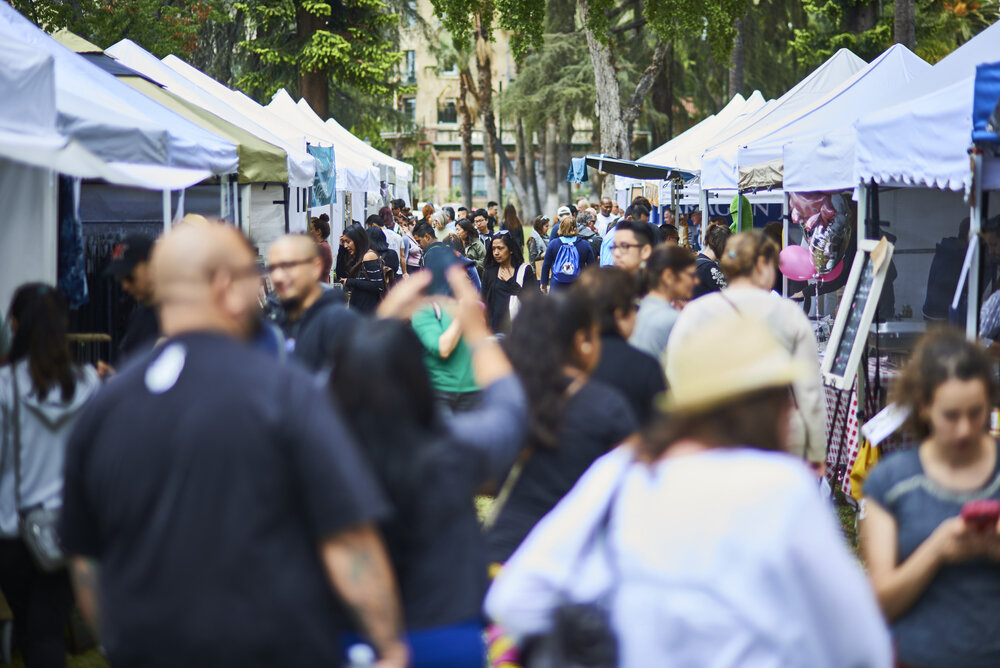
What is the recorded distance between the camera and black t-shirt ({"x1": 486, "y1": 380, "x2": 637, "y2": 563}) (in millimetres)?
3604

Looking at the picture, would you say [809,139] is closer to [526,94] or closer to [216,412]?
[216,412]

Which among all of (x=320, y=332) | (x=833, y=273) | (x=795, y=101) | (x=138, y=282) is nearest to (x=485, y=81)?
(x=795, y=101)

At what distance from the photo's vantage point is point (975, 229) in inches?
239

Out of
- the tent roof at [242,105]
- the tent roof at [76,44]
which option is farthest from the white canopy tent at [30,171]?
the tent roof at [242,105]

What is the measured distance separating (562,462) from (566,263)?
30.4ft

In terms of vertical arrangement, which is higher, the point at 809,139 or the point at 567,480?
the point at 809,139

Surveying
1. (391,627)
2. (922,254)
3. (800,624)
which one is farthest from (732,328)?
(922,254)

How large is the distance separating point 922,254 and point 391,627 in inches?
329

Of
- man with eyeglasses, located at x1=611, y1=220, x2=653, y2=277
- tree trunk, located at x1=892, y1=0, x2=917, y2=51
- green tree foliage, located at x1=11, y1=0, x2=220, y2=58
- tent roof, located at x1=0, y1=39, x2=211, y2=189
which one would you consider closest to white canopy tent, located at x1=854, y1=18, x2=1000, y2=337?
man with eyeglasses, located at x1=611, y1=220, x2=653, y2=277

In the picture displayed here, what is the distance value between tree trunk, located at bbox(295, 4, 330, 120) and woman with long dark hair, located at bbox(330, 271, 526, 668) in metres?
34.0

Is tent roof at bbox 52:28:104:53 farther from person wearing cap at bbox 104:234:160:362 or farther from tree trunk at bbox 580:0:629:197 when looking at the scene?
tree trunk at bbox 580:0:629:197

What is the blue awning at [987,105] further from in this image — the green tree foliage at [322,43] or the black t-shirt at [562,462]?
the green tree foliage at [322,43]

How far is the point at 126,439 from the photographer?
97.3 inches

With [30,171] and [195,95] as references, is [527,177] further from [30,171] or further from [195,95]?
[30,171]
